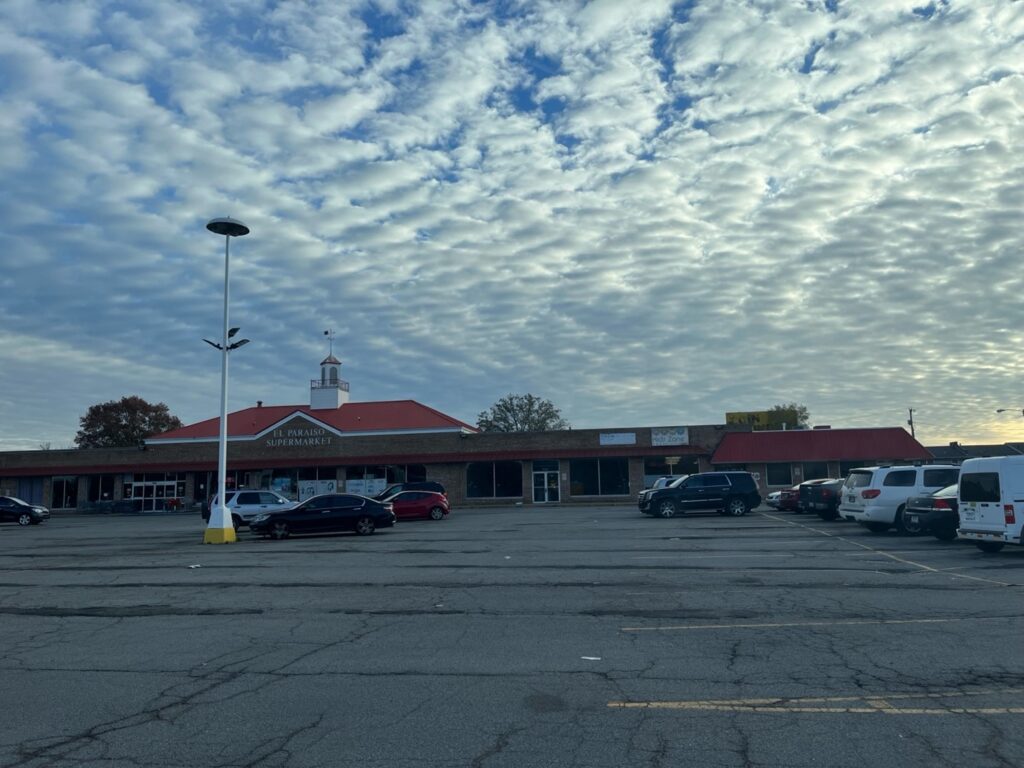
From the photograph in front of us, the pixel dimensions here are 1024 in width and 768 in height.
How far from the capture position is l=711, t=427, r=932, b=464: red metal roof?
50.2 meters

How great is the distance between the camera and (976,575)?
559 inches

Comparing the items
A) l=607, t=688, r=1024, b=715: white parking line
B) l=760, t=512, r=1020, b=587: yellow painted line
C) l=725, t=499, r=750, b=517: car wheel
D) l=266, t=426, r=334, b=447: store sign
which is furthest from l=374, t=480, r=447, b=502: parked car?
l=607, t=688, r=1024, b=715: white parking line

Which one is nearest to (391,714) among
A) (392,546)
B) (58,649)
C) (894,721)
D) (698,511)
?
(894,721)

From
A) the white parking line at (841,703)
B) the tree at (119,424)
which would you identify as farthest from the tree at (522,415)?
the white parking line at (841,703)

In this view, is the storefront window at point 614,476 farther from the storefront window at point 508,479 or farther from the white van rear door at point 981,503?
the white van rear door at point 981,503

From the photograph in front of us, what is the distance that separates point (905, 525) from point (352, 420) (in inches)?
1655

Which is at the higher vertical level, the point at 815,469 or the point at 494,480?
the point at 815,469

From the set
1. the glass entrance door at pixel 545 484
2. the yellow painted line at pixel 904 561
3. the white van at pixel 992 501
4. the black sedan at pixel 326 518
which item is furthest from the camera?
the glass entrance door at pixel 545 484

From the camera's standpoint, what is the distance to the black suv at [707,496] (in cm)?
3434

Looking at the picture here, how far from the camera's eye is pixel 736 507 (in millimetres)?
34781

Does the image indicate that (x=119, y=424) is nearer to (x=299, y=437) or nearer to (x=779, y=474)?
(x=299, y=437)

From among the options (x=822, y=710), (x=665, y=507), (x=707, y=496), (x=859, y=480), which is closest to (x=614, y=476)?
(x=707, y=496)

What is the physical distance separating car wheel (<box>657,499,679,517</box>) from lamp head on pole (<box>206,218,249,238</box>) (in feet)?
61.6

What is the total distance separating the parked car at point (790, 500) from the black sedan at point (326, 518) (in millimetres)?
17084
